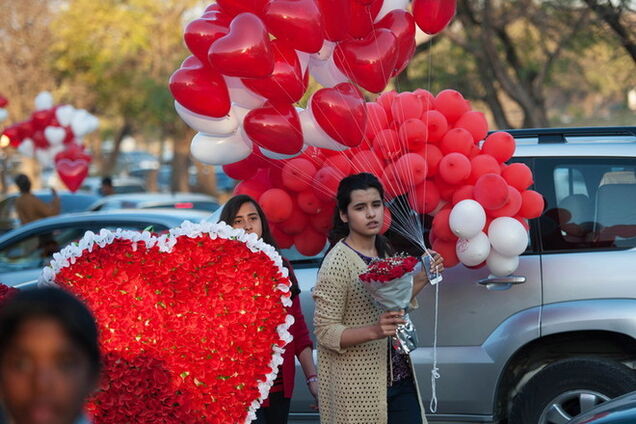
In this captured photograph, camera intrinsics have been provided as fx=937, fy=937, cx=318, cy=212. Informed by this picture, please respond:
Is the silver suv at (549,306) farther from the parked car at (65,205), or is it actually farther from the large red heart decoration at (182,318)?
the parked car at (65,205)

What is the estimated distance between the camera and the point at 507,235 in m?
4.63

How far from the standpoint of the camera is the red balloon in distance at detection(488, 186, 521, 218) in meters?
4.73

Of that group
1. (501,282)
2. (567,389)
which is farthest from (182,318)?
(567,389)

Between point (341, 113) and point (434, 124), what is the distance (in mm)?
605

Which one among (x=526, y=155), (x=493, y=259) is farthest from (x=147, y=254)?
(x=526, y=155)

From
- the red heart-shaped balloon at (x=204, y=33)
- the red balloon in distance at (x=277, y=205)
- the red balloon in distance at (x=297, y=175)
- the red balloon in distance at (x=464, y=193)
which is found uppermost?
the red heart-shaped balloon at (x=204, y=33)

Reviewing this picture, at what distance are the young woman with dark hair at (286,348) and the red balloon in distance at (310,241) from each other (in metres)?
0.57

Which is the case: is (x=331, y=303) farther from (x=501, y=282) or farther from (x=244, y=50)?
(x=501, y=282)

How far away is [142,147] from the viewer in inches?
3770

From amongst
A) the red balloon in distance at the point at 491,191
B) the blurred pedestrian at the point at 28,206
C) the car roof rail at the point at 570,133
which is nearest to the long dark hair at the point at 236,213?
the red balloon in distance at the point at 491,191

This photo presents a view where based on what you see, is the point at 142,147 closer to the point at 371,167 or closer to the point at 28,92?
the point at 28,92

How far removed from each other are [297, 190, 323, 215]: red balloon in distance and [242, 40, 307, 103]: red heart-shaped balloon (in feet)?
1.94

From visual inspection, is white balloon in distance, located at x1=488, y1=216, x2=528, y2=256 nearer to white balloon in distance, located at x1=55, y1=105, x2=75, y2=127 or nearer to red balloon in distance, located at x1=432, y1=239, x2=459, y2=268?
red balloon in distance, located at x1=432, y1=239, x2=459, y2=268

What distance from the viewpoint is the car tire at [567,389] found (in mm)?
5090
